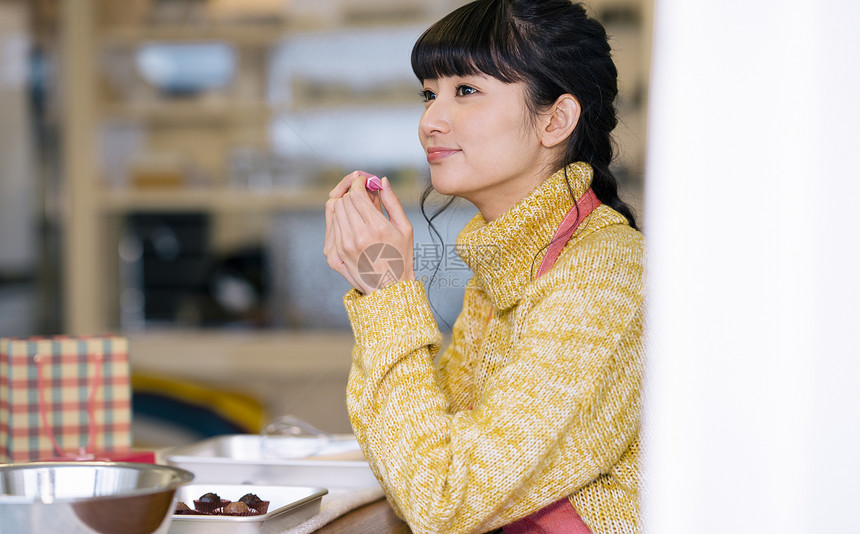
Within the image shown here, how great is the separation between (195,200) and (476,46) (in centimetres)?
260

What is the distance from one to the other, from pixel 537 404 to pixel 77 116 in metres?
2.97

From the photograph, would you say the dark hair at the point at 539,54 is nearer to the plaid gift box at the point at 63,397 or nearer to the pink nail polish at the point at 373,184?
the pink nail polish at the point at 373,184

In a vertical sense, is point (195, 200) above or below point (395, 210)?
above

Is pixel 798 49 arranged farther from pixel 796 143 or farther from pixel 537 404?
pixel 537 404

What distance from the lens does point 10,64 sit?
3.42 metres

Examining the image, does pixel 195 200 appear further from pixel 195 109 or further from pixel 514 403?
pixel 514 403

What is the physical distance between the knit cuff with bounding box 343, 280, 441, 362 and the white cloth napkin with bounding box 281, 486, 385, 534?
0.18m

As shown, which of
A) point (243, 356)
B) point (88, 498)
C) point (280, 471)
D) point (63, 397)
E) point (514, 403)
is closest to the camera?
point (88, 498)

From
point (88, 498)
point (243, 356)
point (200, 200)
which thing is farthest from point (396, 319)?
point (200, 200)

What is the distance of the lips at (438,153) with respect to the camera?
901 mm

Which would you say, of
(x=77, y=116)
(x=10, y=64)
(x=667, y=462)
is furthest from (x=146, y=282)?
(x=667, y=462)

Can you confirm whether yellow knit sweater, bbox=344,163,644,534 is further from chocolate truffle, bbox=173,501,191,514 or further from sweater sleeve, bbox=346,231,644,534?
chocolate truffle, bbox=173,501,191,514

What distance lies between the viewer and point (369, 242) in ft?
2.76

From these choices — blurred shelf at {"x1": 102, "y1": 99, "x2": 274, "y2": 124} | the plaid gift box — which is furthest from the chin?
blurred shelf at {"x1": 102, "y1": 99, "x2": 274, "y2": 124}
